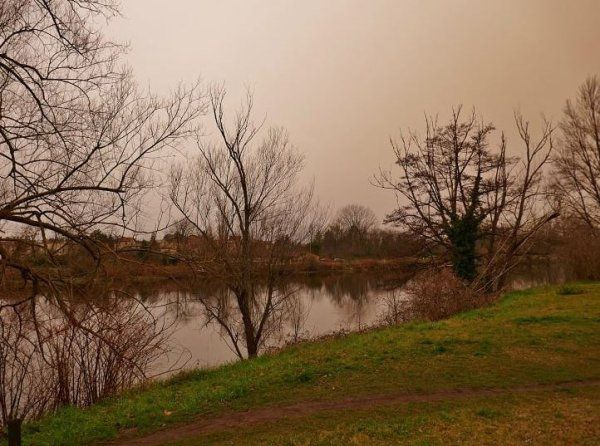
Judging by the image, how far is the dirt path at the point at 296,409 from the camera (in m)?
5.90

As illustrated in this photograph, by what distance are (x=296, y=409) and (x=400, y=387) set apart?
1.75 meters

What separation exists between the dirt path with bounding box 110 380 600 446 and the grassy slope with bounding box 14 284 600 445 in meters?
0.22

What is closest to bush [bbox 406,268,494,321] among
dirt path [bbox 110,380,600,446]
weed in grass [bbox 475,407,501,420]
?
dirt path [bbox 110,380,600,446]

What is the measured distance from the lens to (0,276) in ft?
17.5

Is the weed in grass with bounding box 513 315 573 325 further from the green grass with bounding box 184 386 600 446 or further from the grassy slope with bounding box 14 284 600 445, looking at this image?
the green grass with bounding box 184 386 600 446

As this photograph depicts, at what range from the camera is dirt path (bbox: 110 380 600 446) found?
590 cm

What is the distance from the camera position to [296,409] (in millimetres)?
6430

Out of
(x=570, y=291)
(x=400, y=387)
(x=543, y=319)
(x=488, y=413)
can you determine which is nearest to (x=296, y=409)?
(x=400, y=387)

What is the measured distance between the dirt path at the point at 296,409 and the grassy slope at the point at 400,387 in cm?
22

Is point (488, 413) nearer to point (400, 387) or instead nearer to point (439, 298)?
point (400, 387)

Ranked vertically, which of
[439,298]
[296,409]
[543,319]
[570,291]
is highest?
[439,298]

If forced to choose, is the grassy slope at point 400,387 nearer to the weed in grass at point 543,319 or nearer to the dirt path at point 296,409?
the weed in grass at point 543,319

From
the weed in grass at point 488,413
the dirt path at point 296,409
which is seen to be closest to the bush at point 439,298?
the dirt path at point 296,409

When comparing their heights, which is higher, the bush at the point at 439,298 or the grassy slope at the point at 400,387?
the bush at the point at 439,298
